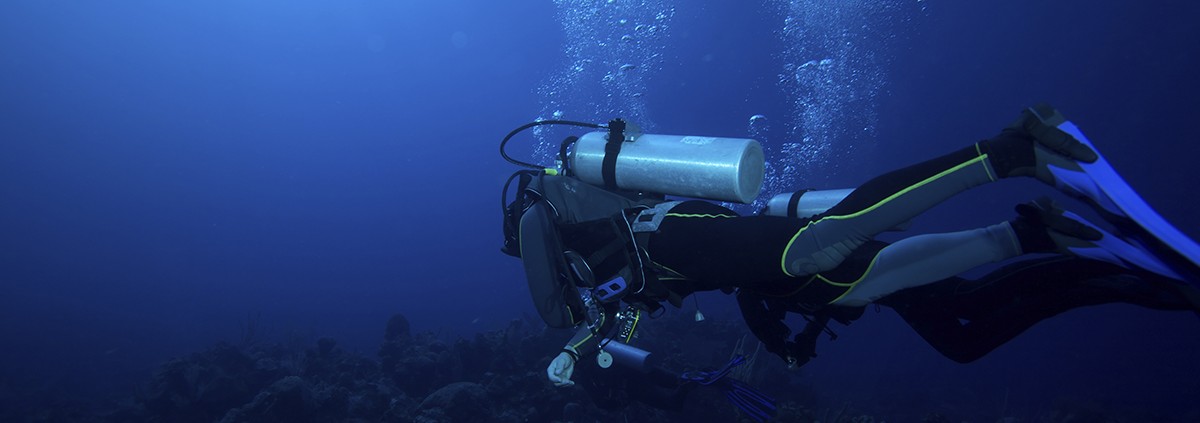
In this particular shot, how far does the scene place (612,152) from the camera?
3.67 meters

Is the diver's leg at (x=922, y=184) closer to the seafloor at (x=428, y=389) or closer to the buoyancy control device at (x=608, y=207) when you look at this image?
the buoyancy control device at (x=608, y=207)

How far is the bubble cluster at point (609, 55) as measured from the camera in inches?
1766

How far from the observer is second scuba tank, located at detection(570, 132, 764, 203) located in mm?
3324

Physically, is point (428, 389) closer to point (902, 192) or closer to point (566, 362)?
point (566, 362)

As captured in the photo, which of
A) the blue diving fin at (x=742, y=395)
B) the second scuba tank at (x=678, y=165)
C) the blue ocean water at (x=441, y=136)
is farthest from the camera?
the blue ocean water at (x=441, y=136)

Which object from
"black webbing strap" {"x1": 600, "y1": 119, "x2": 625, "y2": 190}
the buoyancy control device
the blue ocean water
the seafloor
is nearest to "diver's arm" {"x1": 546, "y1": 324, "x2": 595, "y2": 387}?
the buoyancy control device

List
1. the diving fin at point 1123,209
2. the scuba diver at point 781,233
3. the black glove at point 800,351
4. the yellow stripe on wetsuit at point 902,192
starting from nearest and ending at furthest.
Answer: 1. the diving fin at point 1123,209
2. the scuba diver at point 781,233
3. the yellow stripe on wetsuit at point 902,192
4. the black glove at point 800,351

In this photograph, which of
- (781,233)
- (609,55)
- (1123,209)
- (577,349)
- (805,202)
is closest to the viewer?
(1123,209)

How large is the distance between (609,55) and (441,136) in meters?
75.7

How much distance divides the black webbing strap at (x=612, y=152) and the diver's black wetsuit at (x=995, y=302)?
134 centimetres

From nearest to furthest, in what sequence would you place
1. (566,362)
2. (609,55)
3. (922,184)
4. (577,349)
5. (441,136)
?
(922,184) < (566,362) < (577,349) < (609,55) < (441,136)

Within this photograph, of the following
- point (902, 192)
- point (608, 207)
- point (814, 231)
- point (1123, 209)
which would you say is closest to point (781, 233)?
point (814, 231)

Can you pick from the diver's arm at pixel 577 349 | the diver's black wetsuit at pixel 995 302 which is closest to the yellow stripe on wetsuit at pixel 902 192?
the diver's black wetsuit at pixel 995 302

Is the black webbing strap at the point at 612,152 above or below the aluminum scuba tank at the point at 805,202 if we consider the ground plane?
above
